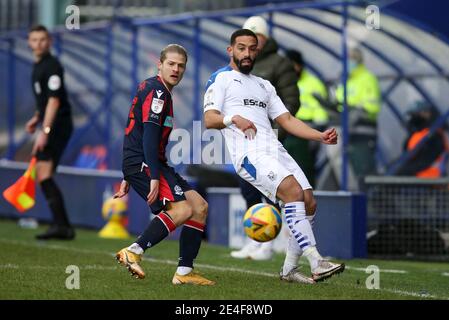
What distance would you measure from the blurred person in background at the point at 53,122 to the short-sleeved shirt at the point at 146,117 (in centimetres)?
495

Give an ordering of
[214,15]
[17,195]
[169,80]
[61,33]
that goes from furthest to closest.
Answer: [61,33] → [214,15] → [17,195] → [169,80]

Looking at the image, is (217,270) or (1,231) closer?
(217,270)

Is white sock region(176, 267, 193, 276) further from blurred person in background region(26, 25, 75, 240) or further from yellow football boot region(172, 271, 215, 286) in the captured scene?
blurred person in background region(26, 25, 75, 240)

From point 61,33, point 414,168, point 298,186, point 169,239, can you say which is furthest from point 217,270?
point 61,33

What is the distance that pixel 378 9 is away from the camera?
1284cm

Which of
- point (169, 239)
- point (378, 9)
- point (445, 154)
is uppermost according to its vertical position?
point (378, 9)

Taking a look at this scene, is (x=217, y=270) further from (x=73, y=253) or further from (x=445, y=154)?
(x=445, y=154)

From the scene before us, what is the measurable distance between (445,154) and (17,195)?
19.1 ft

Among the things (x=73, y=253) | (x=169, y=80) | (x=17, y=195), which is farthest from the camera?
(x=17, y=195)

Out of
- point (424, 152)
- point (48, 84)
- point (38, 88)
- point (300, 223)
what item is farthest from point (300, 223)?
point (424, 152)

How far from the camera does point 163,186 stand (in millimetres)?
9031

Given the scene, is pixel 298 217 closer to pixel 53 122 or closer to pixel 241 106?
pixel 241 106

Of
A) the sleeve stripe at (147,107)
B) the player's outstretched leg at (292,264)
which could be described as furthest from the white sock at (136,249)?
the player's outstretched leg at (292,264)

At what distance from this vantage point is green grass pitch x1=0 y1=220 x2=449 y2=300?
8367 mm
